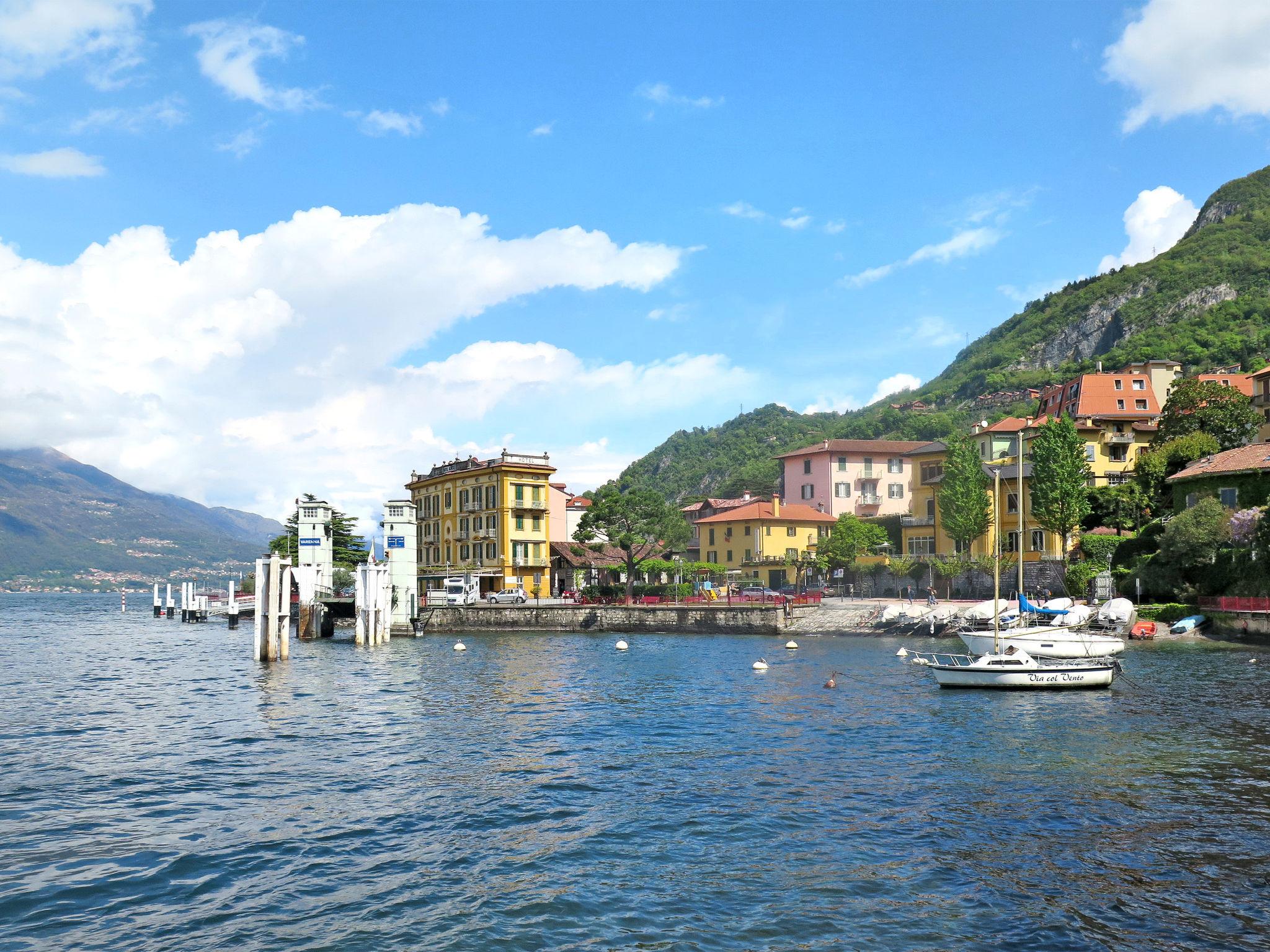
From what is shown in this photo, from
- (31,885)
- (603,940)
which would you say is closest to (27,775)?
(31,885)

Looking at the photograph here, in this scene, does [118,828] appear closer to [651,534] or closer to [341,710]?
[341,710]

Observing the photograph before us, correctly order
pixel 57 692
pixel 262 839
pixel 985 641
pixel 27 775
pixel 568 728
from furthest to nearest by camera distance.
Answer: pixel 985 641 → pixel 57 692 → pixel 568 728 → pixel 27 775 → pixel 262 839

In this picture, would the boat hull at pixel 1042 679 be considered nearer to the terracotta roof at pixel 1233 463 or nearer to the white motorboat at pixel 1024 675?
the white motorboat at pixel 1024 675

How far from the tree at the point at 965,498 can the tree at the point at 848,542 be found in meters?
8.31

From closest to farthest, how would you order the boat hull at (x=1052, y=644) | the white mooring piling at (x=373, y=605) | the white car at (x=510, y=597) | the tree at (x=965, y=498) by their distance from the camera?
the boat hull at (x=1052, y=644), the white mooring piling at (x=373, y=605), the white car at (x=510, y=597), the tree at (x=965, y=498)

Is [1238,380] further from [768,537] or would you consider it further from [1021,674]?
[1021,674]

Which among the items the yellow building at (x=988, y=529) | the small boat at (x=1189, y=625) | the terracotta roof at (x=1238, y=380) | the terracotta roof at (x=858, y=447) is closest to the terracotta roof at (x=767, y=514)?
the terracotta roof at (x=858, y=447)

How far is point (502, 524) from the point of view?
99.9 meters

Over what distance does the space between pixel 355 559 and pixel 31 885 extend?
10053 cm

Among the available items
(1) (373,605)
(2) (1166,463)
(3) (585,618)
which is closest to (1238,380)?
(2) (1166,463)

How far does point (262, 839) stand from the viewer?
18328mm

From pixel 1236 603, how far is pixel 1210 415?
30.0m

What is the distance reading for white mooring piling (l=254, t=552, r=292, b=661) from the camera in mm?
52375

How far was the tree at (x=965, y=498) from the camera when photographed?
284 ft
